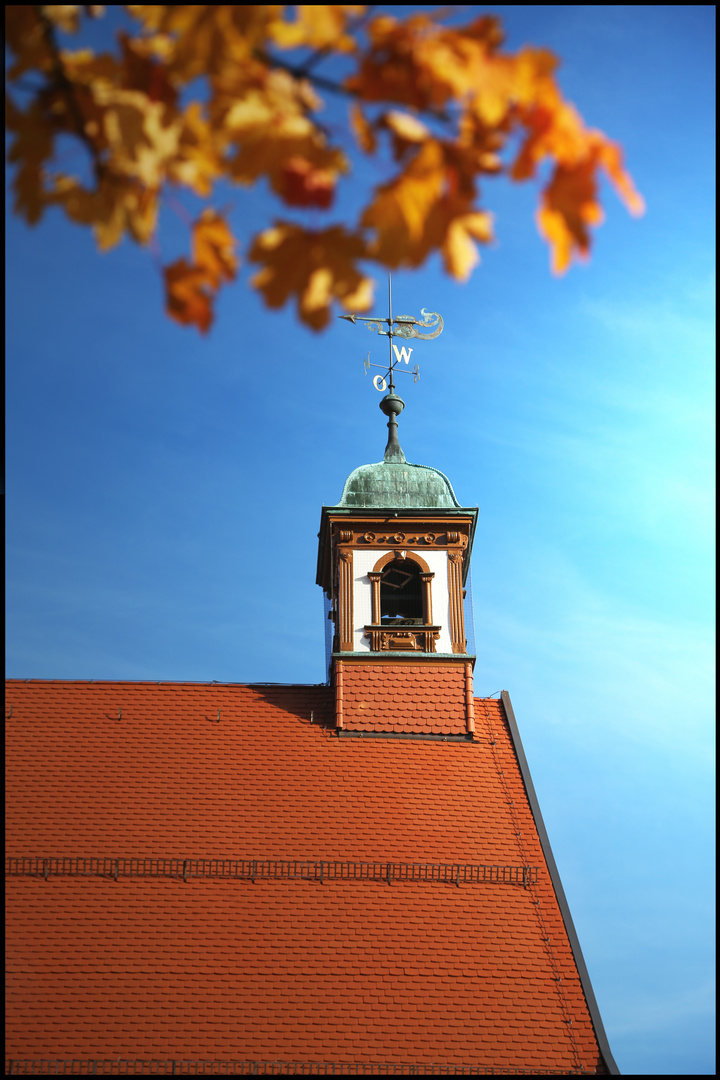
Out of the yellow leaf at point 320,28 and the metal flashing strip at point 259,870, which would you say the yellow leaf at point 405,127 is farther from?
the metal flashing strip at point 259,870

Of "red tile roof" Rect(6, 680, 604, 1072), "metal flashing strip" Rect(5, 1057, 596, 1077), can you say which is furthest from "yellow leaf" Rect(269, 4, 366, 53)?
"red tile roof" Rect(6, 680, 604, 1072)

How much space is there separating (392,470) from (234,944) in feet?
31.2

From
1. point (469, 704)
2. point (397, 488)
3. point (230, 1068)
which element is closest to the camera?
point (230, 1068)

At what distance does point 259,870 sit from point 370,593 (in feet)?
18.7

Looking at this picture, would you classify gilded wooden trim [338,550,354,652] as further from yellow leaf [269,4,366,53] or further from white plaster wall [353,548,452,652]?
yellow leaf [269,4,366,53]

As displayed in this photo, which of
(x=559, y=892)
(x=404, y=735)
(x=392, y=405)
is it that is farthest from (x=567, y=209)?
(x=392, y=405)

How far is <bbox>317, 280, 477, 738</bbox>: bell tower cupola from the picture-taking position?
16.3 metres

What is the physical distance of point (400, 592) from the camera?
1833 centimetres

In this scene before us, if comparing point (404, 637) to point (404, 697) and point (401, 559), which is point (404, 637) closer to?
point (404, 697)

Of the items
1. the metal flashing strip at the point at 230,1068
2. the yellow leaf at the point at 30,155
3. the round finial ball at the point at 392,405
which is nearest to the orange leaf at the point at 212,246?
the yellow leaf at the point at 30,155

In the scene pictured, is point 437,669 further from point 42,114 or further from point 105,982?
point 42,114

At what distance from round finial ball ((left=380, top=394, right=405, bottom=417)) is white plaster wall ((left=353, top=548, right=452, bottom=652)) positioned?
3586 mm

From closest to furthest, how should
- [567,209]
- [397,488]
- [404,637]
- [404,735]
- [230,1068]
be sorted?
[567,209] → [230,1068] → [404,735] → [404,637] → [397,488]

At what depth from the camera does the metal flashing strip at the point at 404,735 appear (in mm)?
15940
